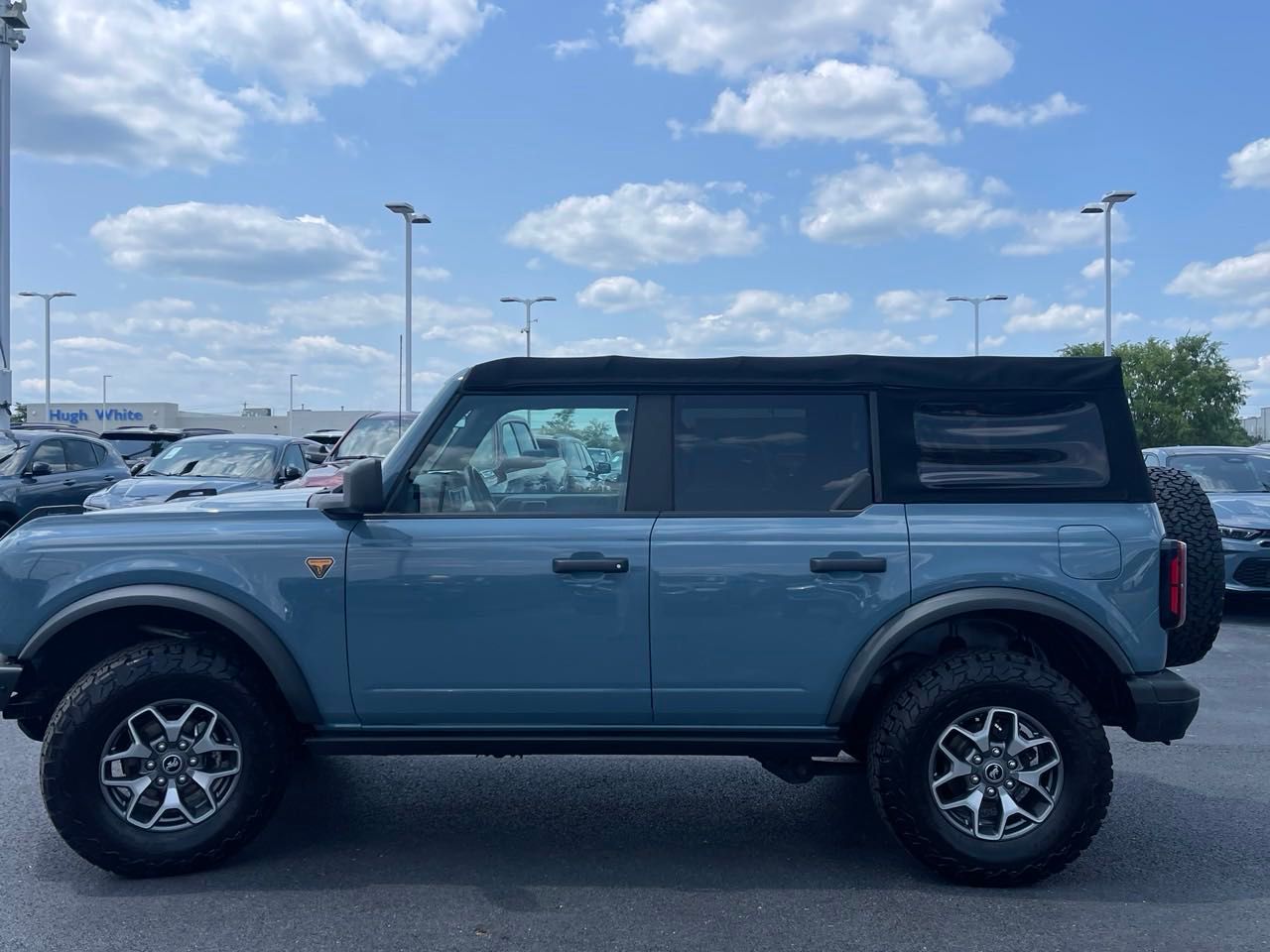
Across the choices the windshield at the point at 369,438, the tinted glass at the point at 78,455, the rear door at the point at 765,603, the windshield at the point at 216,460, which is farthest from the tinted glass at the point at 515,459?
the tinted glass at the point at 78,455

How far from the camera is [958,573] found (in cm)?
428

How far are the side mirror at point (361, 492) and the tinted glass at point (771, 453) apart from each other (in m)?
1.14

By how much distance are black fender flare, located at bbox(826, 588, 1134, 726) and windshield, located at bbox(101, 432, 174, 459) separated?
20.6 metres

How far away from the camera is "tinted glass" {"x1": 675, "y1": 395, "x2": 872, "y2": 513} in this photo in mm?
4434

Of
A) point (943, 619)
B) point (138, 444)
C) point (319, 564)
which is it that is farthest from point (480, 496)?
point (138, 444)

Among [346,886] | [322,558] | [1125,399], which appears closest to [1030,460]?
[1125,399]

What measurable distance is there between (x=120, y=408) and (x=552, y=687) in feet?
240

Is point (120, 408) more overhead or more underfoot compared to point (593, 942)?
more overhead

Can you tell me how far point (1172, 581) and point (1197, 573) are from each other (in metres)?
0.44

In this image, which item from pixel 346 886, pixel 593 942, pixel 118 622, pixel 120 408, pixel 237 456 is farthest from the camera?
pixel 120 408

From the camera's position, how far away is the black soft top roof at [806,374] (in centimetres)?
453

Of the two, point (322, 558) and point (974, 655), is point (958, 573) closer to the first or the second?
point (974, 655)

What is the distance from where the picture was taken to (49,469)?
13.7m

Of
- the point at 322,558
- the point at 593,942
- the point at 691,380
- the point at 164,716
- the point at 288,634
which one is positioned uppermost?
the point at 691,380
